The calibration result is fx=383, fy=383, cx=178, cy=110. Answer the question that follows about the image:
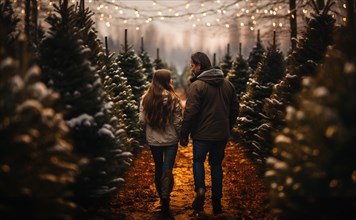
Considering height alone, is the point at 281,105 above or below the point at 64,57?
below

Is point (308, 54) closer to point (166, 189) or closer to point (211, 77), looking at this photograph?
point (211, 77)

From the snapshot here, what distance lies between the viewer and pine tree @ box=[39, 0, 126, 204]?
5.06 m

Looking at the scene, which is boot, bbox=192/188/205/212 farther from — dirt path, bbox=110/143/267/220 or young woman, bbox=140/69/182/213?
young woman, bbox=140/69/182/213

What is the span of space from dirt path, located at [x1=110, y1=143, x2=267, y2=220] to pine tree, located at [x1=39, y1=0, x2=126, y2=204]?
957mm

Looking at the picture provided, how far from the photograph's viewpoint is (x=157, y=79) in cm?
655

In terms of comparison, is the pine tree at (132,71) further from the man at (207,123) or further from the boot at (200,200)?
the boot at (200,200)

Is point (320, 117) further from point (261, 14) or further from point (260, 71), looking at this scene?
point (261, 14)

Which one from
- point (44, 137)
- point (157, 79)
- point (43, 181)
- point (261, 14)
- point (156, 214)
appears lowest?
point (156, 214)

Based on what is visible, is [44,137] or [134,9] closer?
[44,137]

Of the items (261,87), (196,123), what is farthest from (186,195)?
(261,87)

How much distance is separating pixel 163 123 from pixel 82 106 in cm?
171

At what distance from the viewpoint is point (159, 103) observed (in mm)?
6457

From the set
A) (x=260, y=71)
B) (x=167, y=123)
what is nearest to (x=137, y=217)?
(x=167, y=123)

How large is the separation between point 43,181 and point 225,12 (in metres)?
14.6
